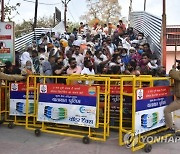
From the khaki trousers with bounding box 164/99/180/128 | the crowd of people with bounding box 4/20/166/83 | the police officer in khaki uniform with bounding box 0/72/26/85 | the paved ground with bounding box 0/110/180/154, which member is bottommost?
the paved ground with bounding box 0/110/180/154

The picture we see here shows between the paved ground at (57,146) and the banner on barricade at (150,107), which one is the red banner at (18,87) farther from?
the banner on barricade at (150,107)

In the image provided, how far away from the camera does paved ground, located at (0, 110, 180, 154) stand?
5398 millimetres

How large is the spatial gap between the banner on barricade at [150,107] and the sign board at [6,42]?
14.0 ft

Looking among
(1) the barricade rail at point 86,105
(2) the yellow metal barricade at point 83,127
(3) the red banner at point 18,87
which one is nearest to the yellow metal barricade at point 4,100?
(1) the barricade rail at point 86,105

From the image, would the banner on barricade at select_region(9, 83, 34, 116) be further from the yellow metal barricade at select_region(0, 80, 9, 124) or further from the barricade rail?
the yellow metal barricade at select_region(0, 80, 9, 124)

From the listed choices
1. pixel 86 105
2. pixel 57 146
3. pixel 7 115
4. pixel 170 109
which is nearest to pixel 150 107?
pixel 170 109

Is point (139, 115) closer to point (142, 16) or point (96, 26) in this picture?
point (96, 26)

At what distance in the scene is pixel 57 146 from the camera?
569 cm

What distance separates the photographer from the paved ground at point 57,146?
540 cm

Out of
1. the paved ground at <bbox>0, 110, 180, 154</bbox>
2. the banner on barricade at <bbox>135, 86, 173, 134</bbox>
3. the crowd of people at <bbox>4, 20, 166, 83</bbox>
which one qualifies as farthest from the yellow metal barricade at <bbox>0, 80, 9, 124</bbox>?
the banner on barricade at <bbox>135, 86, 173, 134</bbox>

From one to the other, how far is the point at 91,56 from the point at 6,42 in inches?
140

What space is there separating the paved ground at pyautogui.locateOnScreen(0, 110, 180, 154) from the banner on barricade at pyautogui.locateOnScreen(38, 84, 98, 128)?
0.39 meters

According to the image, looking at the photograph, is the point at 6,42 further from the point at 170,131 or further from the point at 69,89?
the point at 170,131

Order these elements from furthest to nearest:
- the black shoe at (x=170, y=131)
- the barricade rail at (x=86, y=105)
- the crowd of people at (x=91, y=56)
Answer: the crowd of people at (x=91, y=56) → the black shoe at (x=170, y=131) → the barricade rail at (x=86, y=105)
